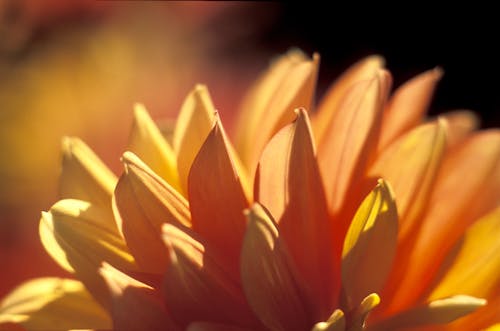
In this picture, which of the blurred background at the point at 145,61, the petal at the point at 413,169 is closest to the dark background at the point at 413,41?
the blurred background at the point at 145,61

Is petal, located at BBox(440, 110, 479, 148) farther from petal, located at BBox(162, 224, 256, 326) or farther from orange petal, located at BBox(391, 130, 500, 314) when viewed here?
petal, located at BBox(162, 224, 256, 326)

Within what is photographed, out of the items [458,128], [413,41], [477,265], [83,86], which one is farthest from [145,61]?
[477,265]

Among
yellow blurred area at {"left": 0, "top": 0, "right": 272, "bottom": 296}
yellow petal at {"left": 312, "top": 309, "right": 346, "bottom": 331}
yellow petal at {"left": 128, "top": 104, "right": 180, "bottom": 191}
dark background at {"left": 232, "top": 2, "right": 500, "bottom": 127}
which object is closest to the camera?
yellow petal at {"left": 312, "top": 309, "right": 346, "bottom": 331}

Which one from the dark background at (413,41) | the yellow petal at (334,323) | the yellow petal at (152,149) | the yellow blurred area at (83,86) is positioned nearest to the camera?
the yellow petal at (334,323)

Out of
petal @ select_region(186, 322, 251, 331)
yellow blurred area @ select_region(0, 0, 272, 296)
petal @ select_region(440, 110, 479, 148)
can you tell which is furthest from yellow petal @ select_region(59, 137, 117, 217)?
yellow blurred area @ select_region(0, 0, 272, 296)

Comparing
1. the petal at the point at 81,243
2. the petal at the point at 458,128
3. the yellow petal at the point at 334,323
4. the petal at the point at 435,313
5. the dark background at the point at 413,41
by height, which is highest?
the dark background at the point at 413,41

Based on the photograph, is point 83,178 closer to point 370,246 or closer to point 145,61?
point 370,246

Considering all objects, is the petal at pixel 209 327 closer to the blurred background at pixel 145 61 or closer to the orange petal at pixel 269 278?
the orange petal at pixel 269 278

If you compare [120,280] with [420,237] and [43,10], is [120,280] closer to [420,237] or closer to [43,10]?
[420,237]
